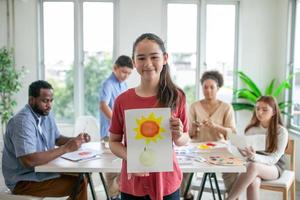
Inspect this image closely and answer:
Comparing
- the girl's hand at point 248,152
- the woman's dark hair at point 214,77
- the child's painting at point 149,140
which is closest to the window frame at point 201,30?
the woman's dark hair at point 214,77

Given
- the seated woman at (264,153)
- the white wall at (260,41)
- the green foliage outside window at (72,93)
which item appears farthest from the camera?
the green foliage outside window at (72,93)

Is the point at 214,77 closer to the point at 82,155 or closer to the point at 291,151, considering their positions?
the point at 291,151

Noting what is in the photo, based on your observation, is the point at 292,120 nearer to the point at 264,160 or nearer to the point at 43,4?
the point at 264,160

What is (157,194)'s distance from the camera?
57.2 inches

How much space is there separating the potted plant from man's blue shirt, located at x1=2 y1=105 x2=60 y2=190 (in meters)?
2.23

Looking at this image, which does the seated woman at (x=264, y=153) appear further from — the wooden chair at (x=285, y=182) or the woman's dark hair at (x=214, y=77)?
the woman's dark hair at (x=214, y=77)

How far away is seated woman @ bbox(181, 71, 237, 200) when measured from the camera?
306 cm

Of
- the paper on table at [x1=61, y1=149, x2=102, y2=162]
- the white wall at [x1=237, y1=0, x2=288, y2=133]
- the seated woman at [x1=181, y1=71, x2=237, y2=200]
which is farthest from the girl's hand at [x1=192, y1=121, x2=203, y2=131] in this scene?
the white wall at [x1=237, y1=0, x2=288, y2=133]

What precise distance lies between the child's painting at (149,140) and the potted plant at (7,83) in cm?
343

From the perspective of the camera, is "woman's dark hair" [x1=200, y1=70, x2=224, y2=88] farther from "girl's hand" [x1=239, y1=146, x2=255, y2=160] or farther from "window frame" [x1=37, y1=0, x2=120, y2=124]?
"window frame" [x1=37, y1=0, x2=120, y2=124]

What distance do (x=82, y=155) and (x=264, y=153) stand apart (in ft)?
4.76

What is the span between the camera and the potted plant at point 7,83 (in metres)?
4.41

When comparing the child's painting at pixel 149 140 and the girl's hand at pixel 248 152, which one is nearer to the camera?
the child's painting at pixel 149 140

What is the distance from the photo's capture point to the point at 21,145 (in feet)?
7.30
